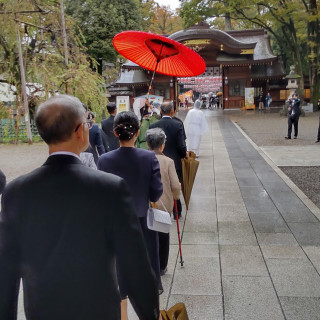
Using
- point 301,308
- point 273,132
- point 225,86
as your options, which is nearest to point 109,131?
point 301,308

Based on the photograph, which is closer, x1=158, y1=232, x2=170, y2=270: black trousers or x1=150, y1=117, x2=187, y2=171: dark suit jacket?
x1=158, y1=232, x2=170, y2=270: black trousers

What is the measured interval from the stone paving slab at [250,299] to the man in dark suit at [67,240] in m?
1.84

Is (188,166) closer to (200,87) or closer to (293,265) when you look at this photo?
(293,265)

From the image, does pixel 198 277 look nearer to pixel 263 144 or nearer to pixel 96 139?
pixel 96 139

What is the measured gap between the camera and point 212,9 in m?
23.4

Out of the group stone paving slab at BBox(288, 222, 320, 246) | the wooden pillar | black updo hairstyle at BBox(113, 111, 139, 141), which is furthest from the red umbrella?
the wooden pillar

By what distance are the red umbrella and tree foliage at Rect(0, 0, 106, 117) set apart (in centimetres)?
910

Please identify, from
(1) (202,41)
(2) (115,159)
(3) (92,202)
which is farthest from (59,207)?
(1) (202,41)

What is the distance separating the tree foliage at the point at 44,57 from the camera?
527 inches

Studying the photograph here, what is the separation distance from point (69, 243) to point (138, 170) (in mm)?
1401

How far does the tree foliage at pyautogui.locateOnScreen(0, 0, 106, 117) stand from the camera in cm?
1338

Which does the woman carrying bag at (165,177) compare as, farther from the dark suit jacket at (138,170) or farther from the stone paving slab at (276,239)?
the stone paving slab at (276,239)

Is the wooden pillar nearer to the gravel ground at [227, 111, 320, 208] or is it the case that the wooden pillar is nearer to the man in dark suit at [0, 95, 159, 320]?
the gravel ground at [227, 111, 320, 208]

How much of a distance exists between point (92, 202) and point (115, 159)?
1431 mm
